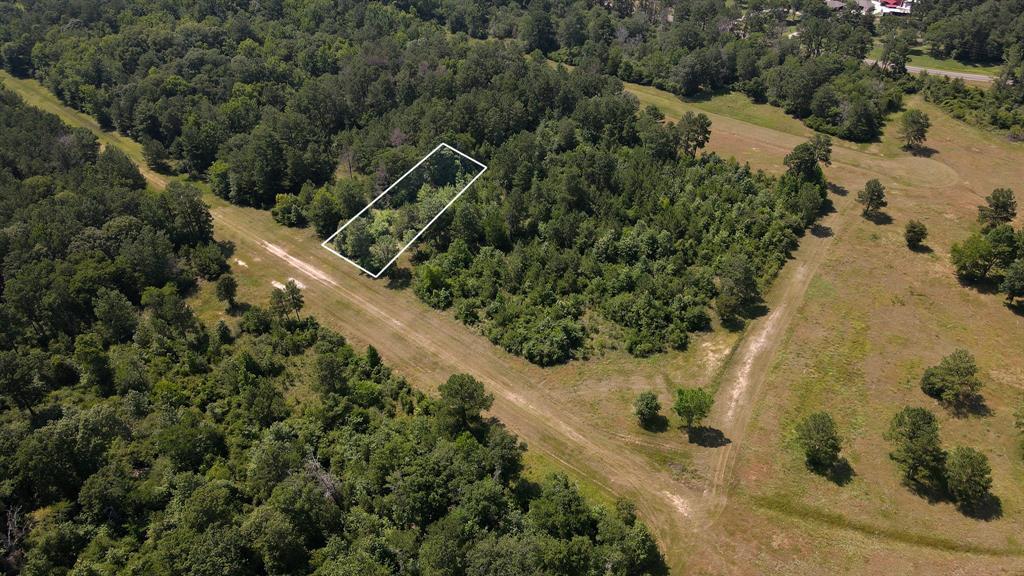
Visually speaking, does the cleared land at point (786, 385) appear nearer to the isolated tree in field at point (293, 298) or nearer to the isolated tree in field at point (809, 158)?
the isolated tree in field at point (293, 298)

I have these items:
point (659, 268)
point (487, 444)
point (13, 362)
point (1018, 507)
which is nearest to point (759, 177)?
point (659, 268)

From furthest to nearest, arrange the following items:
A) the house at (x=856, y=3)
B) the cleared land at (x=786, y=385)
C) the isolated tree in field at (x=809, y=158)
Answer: the house at (x=856, y=3) → the isolated tree in field at (x=809, y=158) → the cleared land at (x=786, y=385)

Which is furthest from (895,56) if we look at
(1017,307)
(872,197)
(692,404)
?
(692,404)

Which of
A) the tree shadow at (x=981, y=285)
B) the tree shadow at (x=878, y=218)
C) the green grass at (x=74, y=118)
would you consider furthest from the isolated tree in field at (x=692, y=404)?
the green grass at (x=74, y=118)

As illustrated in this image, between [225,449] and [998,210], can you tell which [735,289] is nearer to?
[998,210]

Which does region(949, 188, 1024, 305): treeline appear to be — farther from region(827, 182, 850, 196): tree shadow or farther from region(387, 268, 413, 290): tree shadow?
region(387, 268, 413, 290): tree shadow

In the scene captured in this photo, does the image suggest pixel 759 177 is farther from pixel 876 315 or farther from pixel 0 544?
pixel 0 544

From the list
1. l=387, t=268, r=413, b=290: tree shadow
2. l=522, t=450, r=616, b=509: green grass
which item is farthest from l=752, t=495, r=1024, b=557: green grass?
l=387, t=268, r=413, b=290: tree shadow
